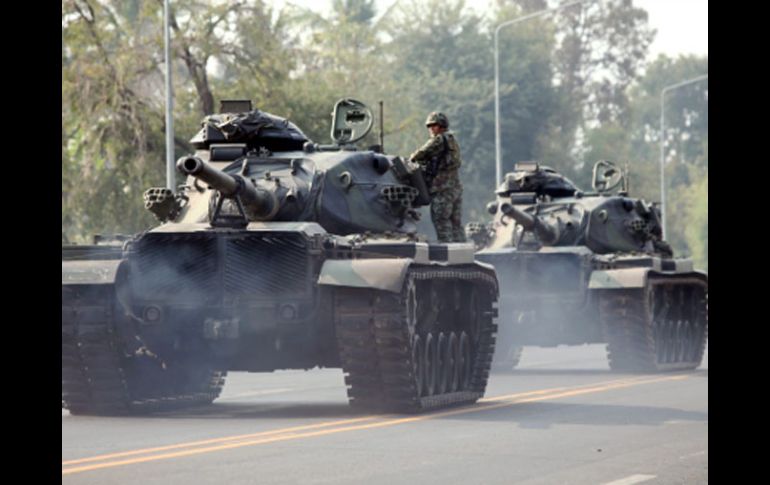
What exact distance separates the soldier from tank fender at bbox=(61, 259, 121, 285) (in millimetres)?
3572

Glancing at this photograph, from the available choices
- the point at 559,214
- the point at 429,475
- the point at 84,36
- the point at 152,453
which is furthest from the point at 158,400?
the point at 84,36

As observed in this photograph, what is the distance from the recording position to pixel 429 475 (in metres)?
9.94

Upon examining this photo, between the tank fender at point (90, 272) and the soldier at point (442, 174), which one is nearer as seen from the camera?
the tank fender at point (90, 272)

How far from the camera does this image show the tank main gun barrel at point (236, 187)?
45.7 ft

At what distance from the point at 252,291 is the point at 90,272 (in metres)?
1.41

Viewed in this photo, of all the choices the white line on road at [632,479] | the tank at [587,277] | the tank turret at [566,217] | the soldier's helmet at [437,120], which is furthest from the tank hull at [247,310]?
the tank turret at [566,217]

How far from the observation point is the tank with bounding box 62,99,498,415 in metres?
14.8

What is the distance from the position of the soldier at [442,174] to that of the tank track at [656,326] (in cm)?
614

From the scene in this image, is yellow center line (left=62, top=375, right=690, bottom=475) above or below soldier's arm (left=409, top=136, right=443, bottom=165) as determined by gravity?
below

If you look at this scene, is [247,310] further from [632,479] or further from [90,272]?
[632,479]

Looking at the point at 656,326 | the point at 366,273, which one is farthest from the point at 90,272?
the point at 656,326

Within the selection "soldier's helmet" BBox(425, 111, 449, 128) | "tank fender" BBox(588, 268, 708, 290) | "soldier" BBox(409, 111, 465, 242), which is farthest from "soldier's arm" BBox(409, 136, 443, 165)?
"tank fender" BBox(588, 268, 708, 290)

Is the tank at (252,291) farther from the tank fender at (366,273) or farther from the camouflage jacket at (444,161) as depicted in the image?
the camouflage jacket at (444,161)

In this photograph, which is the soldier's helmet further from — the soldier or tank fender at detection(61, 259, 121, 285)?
tank fender at detection(61, 259, 121, 285)
